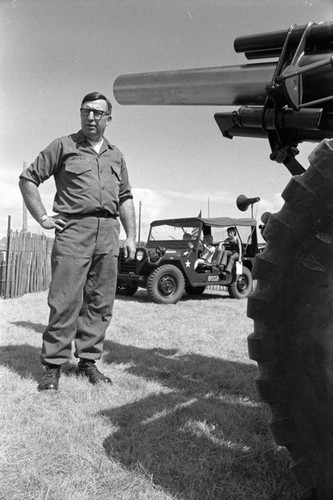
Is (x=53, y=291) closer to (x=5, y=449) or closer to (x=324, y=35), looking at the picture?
(x=5, y=449)

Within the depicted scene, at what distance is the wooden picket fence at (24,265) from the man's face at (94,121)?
6.39 m

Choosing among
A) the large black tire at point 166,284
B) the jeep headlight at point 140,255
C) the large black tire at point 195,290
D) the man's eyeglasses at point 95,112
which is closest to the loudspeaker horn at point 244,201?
the man's eyeglasses at point 95,112

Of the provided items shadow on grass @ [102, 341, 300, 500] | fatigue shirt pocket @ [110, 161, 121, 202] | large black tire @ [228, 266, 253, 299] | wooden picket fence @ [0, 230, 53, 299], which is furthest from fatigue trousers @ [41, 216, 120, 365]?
large black tire @ [228, 266, 253, 299]

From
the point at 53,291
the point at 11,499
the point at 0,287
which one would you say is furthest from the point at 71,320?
the point at 0,287

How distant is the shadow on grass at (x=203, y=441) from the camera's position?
62.2 inches

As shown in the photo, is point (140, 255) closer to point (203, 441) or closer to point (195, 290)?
point (195, 290)

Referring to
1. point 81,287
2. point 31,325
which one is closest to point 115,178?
point 81,287

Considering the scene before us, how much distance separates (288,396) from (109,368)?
228cm

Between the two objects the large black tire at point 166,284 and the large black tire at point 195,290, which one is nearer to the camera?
the large black tire at point 166,284

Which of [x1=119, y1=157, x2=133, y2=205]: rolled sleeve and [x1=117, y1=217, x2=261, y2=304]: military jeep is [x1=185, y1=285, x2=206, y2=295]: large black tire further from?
[x1=119, y1=157, x2=133, y2=205]: rolled sleeve

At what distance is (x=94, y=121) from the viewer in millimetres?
2967

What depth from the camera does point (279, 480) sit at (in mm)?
1612

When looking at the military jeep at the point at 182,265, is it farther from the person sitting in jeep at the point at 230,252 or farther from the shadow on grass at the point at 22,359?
the shadow on grass at the point at 22,359

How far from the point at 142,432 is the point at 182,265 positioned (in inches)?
276
